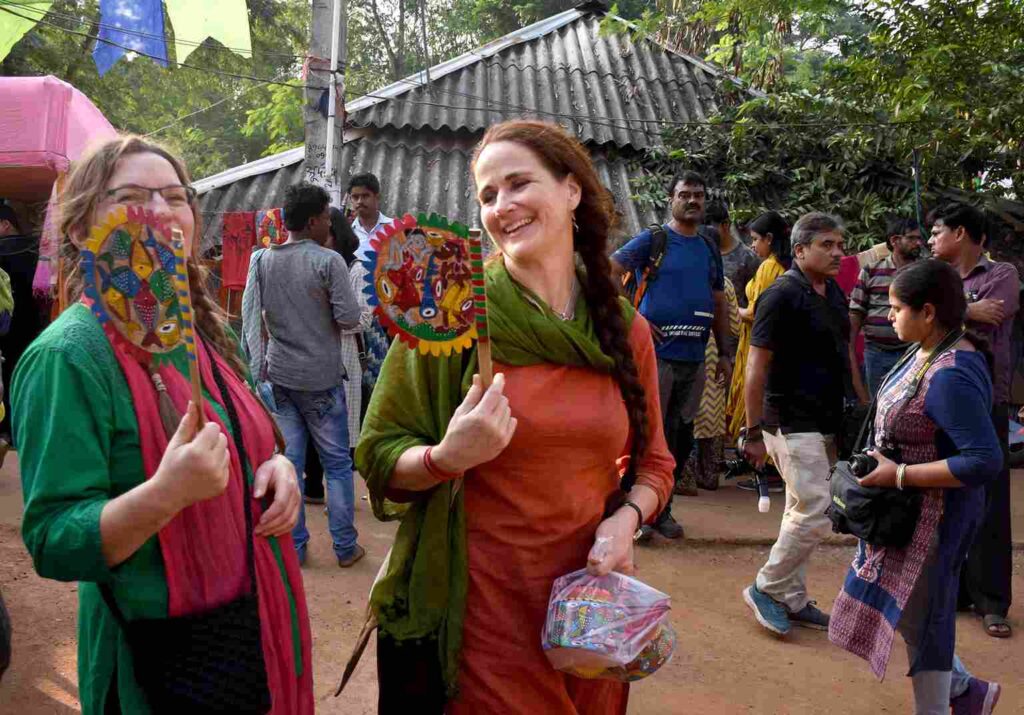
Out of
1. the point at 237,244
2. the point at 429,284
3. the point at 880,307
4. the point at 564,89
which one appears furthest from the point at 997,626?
the point at 564,89

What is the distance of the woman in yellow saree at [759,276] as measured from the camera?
6.76 meters

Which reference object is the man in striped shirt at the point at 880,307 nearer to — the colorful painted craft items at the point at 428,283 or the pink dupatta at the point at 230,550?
the colorful painted craft items at the point at 428,283

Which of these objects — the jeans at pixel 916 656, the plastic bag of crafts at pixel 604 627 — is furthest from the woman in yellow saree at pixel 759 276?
the plastic bag of crafts at pixel 604 627

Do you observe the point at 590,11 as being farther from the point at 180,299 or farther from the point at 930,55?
the point at 180,299

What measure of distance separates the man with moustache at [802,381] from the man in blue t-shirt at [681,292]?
46.5 inches

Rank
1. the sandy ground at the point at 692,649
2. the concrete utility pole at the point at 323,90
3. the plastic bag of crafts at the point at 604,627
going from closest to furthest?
1. the plastic bag of crafts at the point at 604,627
2. the sandy ground at the point at 692,649
3. the concrete utility pole at the point at 323,90

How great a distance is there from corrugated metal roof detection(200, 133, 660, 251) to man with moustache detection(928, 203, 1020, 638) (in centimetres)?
432

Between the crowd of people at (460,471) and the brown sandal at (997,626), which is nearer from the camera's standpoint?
the crowd of people at (460,471)

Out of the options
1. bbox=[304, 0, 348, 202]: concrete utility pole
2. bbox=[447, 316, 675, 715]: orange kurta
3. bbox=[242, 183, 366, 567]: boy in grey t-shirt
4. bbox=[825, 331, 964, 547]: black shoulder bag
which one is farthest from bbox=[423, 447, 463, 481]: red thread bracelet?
bbox=[304, 0, 348, 202]: concrete utility pole

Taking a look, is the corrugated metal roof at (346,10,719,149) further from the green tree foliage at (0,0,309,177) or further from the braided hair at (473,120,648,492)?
the braided hair at (473,120,648,492)

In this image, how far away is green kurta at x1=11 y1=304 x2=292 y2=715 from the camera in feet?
4.97

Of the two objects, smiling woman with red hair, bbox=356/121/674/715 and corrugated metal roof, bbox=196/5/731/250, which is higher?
corrugated metal roof, bbox=196/5/731/250

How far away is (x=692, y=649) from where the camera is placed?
4.30 meters

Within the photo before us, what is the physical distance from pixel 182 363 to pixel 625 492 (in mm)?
1052
